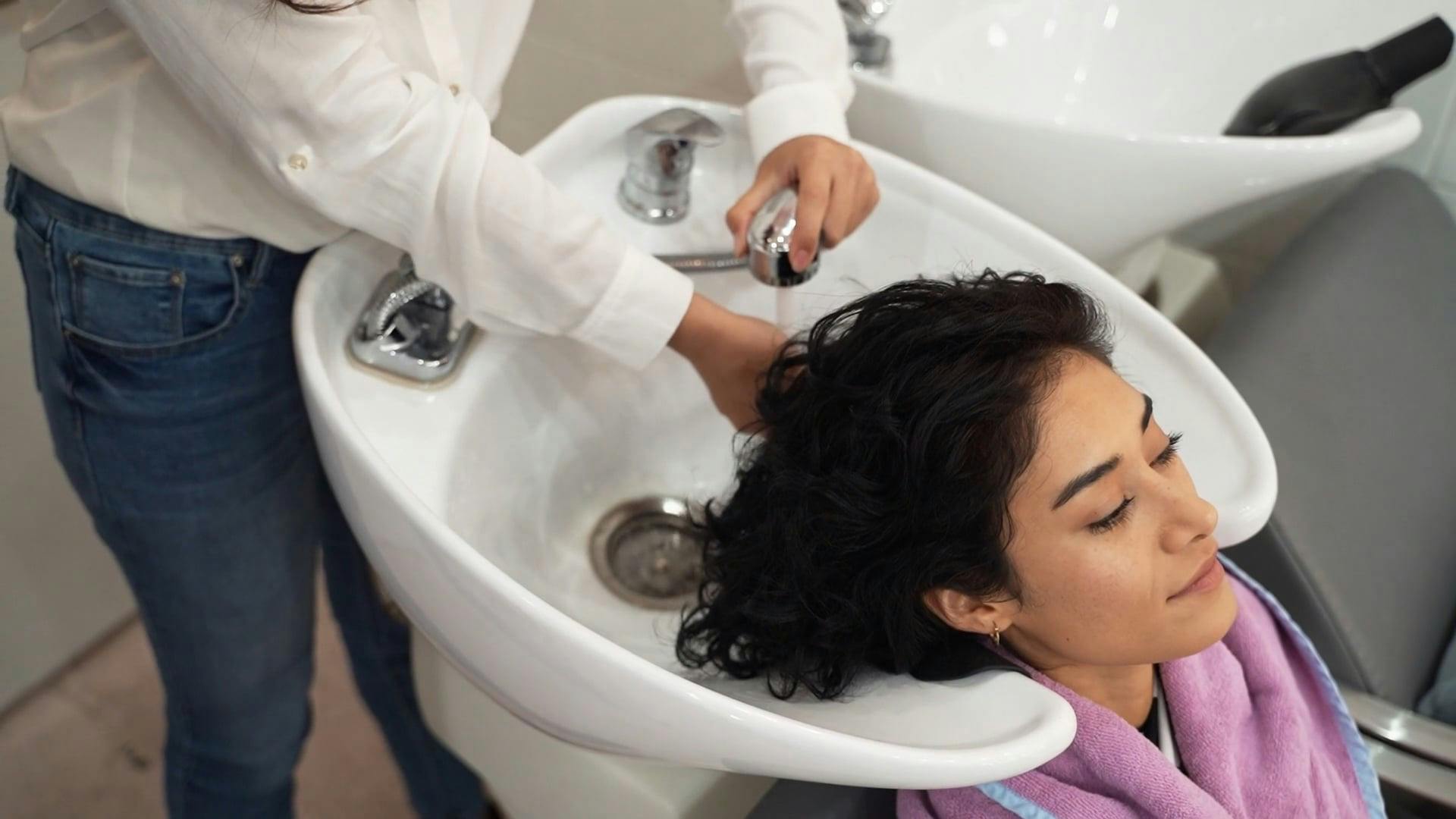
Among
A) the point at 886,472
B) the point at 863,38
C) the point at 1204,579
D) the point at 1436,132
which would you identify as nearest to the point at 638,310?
the point at 886,472

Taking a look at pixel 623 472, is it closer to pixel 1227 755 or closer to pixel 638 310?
pixel 638 310

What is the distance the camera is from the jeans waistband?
0.71 meters

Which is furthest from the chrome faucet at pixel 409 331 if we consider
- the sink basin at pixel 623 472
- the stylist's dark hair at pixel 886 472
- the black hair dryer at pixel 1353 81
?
the black hair dryer at pixel 1353 81

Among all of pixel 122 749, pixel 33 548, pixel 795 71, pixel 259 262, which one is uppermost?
pixel 795 71

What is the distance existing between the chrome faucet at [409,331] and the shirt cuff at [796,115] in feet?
0.89

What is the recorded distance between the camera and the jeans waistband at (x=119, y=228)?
28.1 inches

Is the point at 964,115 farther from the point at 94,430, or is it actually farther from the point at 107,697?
the point at 107,697

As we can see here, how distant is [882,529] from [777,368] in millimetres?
134

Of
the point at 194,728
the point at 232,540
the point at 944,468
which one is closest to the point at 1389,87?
the point at 944,468

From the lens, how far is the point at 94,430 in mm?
788

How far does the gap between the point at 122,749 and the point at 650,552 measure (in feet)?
3.41

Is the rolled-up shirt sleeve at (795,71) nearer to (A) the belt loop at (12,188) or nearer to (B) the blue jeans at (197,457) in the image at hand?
(B) the blue jeans at (197,457)

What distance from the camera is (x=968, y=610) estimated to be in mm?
717

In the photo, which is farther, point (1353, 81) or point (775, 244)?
point (1353, 81)
